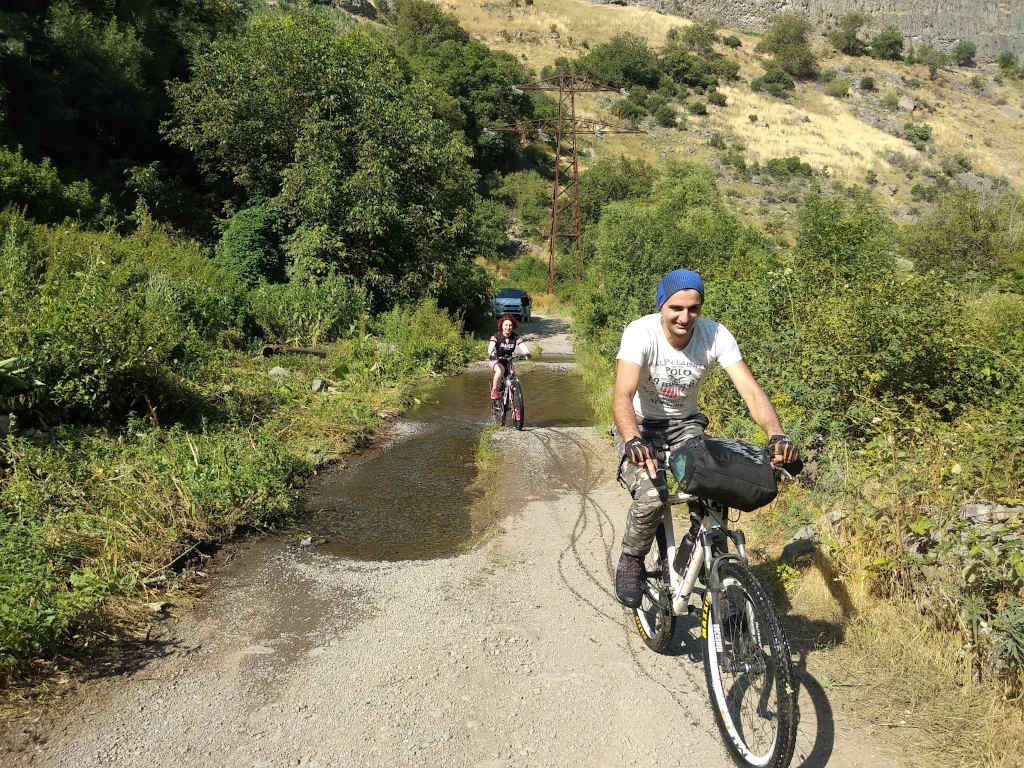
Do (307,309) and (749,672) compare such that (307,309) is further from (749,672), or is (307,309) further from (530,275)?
(530,275)

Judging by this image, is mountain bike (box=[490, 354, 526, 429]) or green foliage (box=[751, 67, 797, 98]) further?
green foliage (box=[751, 67, 797, 98])

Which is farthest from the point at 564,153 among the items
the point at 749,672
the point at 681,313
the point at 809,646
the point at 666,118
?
the point at 749,672

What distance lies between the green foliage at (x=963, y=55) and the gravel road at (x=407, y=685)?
408 feet

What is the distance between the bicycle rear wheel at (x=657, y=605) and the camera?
411 cm

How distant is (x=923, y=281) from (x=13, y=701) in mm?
8540

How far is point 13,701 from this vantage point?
3600 mm

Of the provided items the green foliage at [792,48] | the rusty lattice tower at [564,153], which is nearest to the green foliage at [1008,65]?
the green foliage at [792,48]

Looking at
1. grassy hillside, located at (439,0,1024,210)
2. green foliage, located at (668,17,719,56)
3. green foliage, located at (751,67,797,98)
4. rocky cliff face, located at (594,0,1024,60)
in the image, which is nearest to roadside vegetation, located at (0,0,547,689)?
grassy hillside, located at (439,0,1024,210)

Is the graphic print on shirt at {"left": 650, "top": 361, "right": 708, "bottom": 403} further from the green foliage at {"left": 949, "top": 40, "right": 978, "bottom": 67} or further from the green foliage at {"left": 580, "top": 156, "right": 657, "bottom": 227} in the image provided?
the green foliage at {"left": 949, "top": 40, "right": 978, "bottom": 67}

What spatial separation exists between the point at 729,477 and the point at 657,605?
128cm

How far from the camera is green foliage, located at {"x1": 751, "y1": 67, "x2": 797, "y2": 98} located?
8169 centimetres

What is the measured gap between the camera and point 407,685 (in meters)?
3.90

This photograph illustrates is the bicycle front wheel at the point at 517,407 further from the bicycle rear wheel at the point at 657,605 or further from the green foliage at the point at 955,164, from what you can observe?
the green foliage at the point at 955,164

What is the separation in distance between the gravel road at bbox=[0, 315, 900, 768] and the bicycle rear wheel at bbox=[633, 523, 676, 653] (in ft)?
0.43
